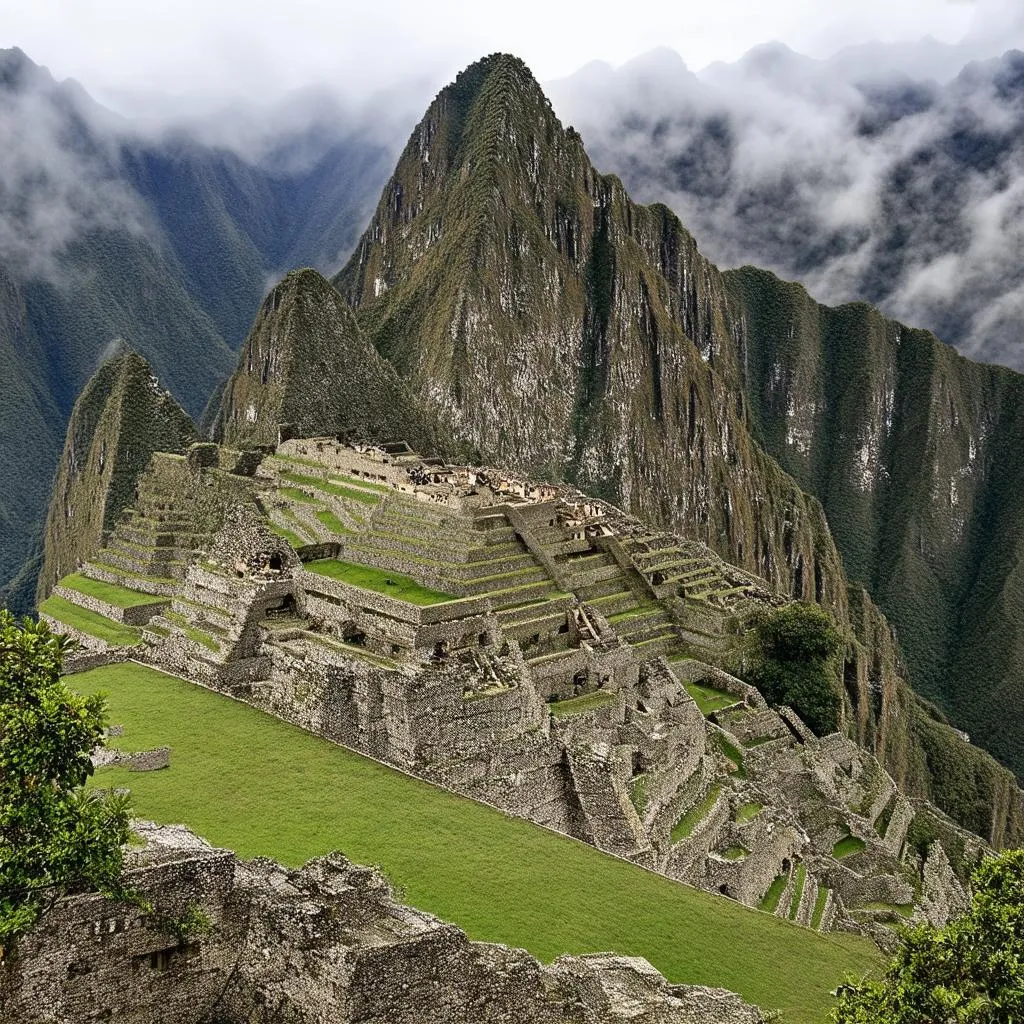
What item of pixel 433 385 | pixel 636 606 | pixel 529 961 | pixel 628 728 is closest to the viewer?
pixel 529 961

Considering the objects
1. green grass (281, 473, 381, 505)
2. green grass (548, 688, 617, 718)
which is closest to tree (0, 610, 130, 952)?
green grass (548, 688, 617, 718)

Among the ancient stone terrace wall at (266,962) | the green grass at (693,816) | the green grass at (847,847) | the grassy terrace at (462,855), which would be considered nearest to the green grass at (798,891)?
the green grass at (693,816)

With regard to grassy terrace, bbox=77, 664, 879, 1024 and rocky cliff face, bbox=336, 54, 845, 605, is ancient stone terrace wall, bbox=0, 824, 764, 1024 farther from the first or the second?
rocky cliff face, bbox=336, 54, 845, 605

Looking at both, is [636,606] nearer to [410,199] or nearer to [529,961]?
[529,961]

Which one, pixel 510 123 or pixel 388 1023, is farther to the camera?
pixel 510 123

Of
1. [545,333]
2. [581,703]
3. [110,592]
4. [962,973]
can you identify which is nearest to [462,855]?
[962,973]

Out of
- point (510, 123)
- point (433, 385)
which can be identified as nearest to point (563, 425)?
point (433, 385)

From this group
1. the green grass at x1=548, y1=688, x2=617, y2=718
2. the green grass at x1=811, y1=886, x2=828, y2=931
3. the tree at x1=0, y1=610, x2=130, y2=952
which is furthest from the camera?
the green grass at x1=548, y1=688, x2=617, y2=718
